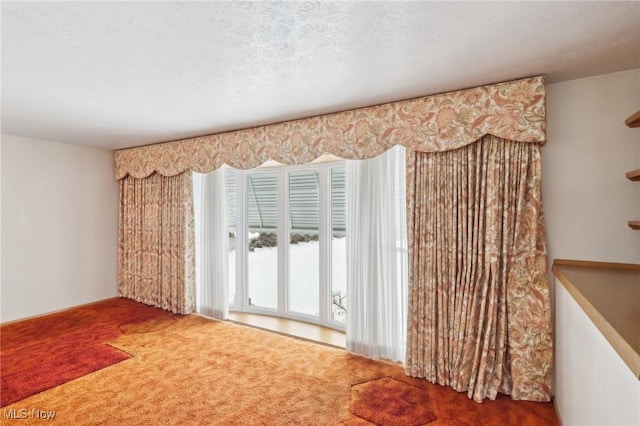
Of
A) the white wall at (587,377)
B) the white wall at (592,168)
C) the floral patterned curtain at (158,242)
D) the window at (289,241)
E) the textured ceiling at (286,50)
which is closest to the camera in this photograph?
the white wall at (587,377)

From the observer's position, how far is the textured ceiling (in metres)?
1.47

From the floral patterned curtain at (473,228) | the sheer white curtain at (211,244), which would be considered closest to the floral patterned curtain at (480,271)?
the floral patterned curtain at (473,228)

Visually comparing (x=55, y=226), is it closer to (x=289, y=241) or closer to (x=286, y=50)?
(x=289, y=241)

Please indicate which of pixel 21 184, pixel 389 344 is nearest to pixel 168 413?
pixel 389 344

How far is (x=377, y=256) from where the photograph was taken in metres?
3.00

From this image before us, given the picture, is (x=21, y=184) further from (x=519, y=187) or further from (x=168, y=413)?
(x=519, y=187)

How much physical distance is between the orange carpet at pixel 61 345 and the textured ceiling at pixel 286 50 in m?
2.27

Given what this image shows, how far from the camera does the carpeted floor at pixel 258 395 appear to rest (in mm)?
2189

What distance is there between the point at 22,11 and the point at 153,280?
150 inches

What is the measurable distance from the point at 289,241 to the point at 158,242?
1908 mm

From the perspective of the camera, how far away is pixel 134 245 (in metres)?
4.83
